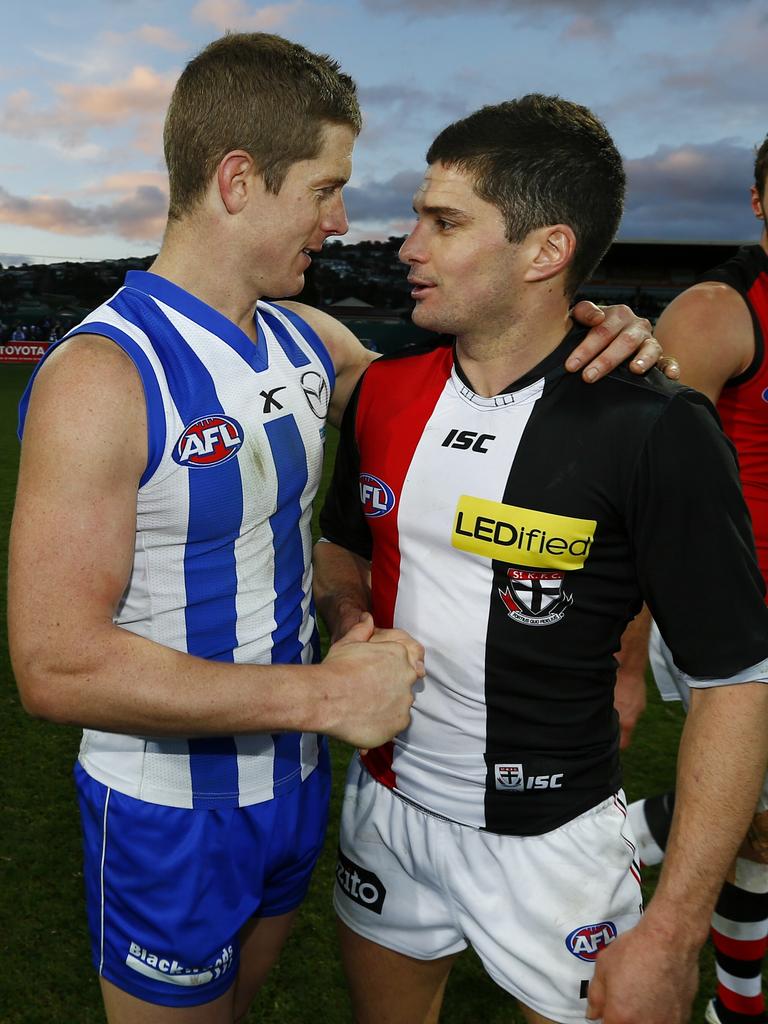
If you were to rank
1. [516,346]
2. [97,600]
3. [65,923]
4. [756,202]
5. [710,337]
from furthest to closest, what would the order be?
[65,923]
[756,202]
[710,337]
[516,346]
[97,600]

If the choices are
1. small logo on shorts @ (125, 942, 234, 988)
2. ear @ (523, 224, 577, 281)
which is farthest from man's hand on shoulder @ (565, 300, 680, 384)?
small logo on shorts @ (125, 942, 234, 988)

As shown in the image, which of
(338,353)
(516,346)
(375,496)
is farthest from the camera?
(338,353)

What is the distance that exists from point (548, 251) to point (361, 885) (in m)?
1.39

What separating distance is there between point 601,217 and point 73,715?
137 centimetres

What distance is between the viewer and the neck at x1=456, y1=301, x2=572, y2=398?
1.85 meters

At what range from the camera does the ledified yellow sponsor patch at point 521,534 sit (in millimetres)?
1712

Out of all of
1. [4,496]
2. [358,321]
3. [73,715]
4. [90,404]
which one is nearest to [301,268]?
[90,404]

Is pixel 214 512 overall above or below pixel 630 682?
above

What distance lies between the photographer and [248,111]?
166cm

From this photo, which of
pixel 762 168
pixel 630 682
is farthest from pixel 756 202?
pixel 630 682

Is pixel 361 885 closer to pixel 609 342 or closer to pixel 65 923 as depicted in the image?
pixel 609 342

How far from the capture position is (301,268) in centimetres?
184

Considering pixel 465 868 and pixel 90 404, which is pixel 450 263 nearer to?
pixel 90 404

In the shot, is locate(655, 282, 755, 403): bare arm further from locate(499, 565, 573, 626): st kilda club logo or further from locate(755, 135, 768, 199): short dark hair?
locate(499, 565, 573, 626): st kilda club logo
